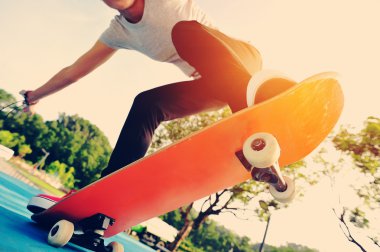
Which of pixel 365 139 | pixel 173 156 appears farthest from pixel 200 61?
pixel 365 139

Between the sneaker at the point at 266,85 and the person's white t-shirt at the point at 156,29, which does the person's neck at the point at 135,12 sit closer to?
the person's white t-shirt at the point at 156,29

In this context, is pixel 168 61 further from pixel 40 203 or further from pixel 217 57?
pixel 40 203

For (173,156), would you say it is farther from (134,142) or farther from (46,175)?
(46,175)

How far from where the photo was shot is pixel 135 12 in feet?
5.06

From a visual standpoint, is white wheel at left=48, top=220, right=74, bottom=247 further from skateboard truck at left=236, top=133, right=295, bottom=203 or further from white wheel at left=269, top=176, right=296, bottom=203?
white wheel at left=269, top=176, right=296, bottom=203

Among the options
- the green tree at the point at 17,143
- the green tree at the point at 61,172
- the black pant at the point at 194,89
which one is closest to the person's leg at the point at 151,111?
the black pant at the point at 194,89

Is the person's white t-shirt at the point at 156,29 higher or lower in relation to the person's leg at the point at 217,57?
higher

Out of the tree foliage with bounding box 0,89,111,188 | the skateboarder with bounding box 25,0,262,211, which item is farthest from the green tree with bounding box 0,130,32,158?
the skateboarder with bounding box 25,0,262,211

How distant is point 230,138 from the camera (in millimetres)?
1365

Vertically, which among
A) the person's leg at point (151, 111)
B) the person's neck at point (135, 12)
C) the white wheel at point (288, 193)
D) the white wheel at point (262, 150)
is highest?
the person's neck at point (135, 12)

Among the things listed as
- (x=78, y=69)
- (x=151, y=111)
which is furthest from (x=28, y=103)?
(x=151, y=111)

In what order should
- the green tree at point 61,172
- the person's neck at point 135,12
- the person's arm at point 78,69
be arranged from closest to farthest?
the person's neck at point 135,12 → the person's arm at point 78,69 → the green tree at point 61,172

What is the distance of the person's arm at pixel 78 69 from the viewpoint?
75.6 inches

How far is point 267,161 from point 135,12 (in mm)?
1106
